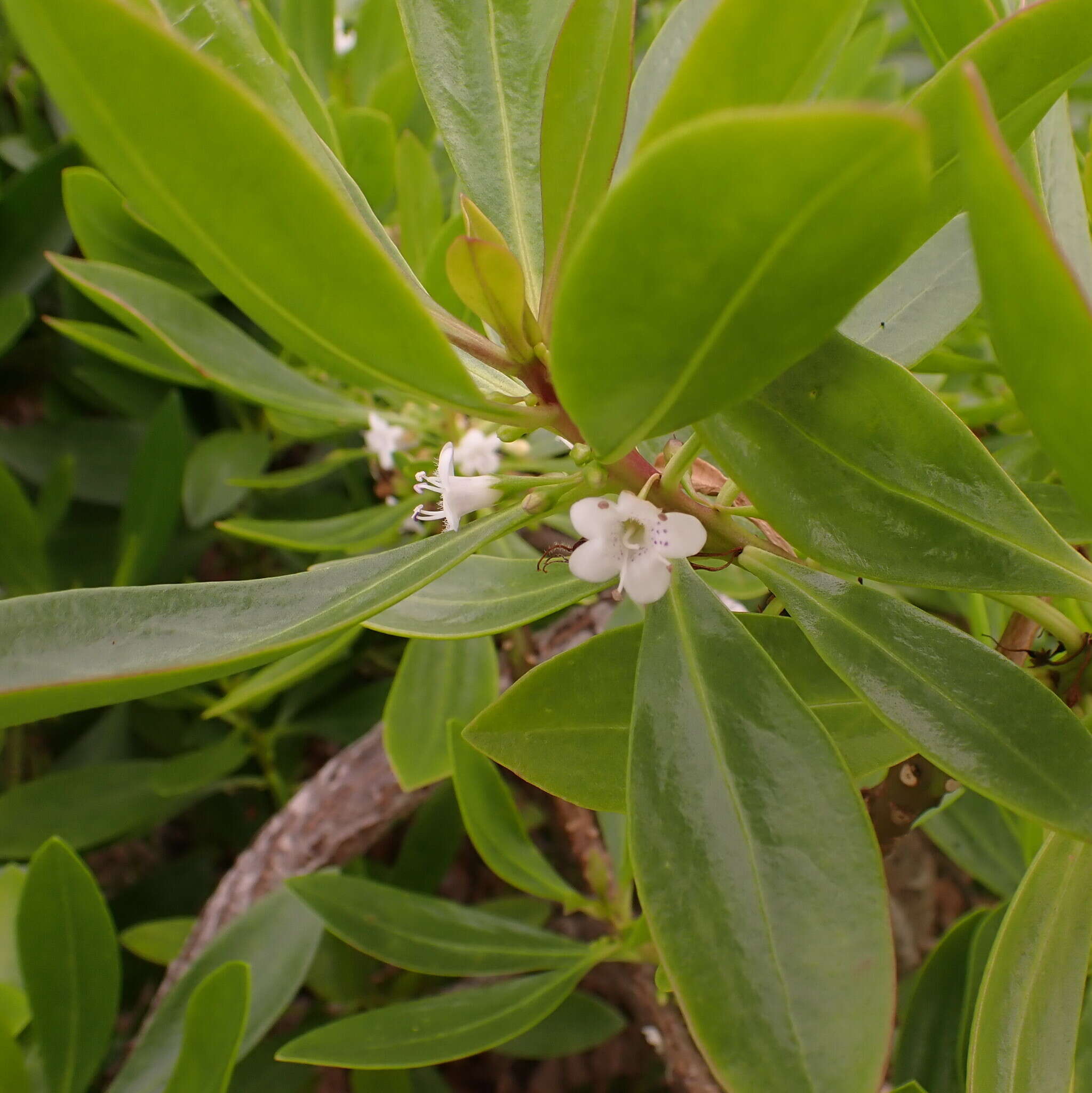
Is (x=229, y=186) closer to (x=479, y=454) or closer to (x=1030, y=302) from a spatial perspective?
(x=1030, y=302)

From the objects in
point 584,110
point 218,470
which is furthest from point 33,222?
point 584,110

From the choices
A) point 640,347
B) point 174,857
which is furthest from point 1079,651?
point 174,857

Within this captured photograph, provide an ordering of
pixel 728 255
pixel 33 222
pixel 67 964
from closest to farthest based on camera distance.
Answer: pixel 728 255, pixel 67 964, pixel 33 222

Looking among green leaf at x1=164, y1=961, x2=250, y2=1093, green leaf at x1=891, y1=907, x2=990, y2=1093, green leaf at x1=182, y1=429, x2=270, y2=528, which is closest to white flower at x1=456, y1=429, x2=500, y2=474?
green leaf at x1=182, y1=429, x2=270, y2=528

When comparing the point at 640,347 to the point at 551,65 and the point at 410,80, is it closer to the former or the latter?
the point at 551,65

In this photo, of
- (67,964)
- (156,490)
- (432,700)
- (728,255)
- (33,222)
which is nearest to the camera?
(728,255)

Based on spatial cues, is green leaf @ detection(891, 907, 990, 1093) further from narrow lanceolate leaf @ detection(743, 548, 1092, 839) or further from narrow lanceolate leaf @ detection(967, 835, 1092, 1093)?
narrow lanceolate leaf @ detection(743, 548, 1092, 839)
